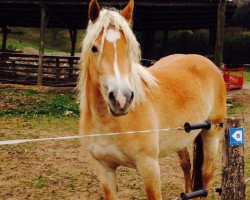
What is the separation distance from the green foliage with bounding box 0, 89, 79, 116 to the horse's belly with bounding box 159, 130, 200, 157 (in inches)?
248

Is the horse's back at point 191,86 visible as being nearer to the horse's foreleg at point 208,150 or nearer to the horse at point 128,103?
the horse at point 128,103

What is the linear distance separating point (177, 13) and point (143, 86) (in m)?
11.8

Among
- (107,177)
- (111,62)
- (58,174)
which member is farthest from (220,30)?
(111,62)

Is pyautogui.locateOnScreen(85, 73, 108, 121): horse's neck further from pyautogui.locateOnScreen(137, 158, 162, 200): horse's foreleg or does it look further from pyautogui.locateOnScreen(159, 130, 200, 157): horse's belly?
pyautogui.locateOnScreen(159, 130, 200, 157): horse's belly

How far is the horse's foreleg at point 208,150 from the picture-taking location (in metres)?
4.38

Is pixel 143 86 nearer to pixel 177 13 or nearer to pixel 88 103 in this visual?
pixel 88 103

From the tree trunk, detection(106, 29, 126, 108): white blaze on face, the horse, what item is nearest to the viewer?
detection(106, 29, 126, 108): white blaze on face

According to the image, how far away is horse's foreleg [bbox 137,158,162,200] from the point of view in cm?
327

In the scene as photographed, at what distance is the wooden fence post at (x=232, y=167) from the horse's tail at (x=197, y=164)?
3.45ft

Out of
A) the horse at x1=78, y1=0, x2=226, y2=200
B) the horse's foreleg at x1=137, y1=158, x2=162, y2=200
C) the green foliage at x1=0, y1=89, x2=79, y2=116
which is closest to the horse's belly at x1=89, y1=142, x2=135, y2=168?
the horse at x1=78, y1=0, x2=226, y2=200

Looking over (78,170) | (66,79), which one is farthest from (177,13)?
(78,170)

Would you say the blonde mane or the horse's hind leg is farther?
the horse's hind leg

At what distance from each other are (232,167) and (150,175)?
0.67 metres

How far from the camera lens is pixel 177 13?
14836 mm
